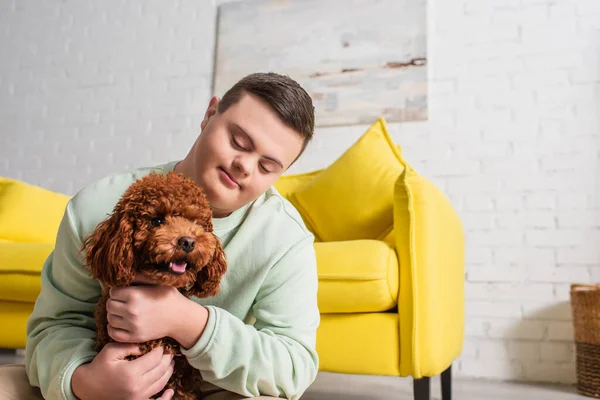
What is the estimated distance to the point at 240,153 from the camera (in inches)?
36.3

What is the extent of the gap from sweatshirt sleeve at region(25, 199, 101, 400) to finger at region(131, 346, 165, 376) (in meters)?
0.12

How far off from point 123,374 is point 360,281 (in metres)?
1.05

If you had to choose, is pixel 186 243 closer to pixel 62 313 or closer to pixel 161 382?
pixel 161 382

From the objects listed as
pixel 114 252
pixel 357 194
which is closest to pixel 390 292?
pixel 357 194

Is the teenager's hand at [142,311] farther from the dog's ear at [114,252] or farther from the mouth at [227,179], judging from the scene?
the mouth at [227,179]

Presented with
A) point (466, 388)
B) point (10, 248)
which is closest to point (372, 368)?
point (466, 388)

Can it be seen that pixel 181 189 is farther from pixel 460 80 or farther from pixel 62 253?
pixel 460 80

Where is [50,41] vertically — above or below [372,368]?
above

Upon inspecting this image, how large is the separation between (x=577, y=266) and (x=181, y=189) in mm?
2480

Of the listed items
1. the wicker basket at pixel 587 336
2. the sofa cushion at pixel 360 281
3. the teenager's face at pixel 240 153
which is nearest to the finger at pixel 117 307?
the teenager's face at pixel 240 153

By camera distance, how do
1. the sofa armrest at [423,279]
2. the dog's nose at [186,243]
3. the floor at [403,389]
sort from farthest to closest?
the floor at [403,389]
the sofa armrest at [423,279]
the dog's nose at [186,243]

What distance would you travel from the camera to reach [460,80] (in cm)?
299

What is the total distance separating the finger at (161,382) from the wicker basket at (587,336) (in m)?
2.08

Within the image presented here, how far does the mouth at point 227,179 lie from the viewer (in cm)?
91
